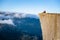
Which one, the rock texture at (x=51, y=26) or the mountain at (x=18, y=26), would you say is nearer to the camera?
the mountain at (x=18, y=26)

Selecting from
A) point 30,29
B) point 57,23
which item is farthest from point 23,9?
point 57,23

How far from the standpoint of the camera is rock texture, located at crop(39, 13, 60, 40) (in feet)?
8.09

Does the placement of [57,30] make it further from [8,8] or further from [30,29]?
[8,8]

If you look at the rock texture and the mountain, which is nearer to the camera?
the mountain

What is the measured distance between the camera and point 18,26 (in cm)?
238

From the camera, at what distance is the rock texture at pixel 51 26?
246 centimetres

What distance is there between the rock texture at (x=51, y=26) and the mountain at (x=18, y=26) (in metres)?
0.12

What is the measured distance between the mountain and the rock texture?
0.39 feet

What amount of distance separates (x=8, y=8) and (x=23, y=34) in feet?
1.40

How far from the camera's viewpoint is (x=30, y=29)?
7.84ft

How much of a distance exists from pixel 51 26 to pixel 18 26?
49 cm

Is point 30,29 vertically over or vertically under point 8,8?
under

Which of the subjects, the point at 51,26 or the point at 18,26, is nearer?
the point at 18,26

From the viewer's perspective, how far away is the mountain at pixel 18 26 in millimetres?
2352
